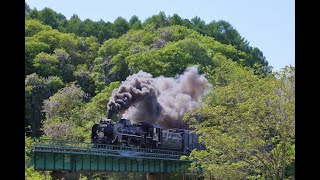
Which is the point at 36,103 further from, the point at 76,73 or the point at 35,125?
the point at 76,73

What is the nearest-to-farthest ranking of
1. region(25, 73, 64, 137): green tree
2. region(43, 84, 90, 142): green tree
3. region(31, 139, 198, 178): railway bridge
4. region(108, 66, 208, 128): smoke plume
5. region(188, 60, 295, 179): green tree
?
region(188, 60, 295, 179): green tree
region(31, 139, 198, 178): railway bridge
region(108, 66, 208, 128): smoke plume
region(43, 84, 90, 142): green tree
region(25, 73, 64, 137): green tree

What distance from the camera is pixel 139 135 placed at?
119ft

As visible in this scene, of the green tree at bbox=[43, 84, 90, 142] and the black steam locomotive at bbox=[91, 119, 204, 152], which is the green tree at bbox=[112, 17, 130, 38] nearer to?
the green tree at bbox=[43, 84, 90, 142]

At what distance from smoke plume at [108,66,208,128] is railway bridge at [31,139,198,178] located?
5.44 m

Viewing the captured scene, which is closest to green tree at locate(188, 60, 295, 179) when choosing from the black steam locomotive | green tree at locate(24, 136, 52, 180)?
the black steam locomotive

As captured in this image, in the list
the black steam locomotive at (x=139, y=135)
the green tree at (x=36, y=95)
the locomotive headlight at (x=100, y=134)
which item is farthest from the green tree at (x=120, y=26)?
the locomotive headlight at (x=100, y=134)

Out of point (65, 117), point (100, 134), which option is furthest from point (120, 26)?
point (100, 134)

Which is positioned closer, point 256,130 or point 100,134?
point 256,130

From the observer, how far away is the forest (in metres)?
25.1

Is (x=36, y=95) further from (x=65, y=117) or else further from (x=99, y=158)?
(x=99, y=158)

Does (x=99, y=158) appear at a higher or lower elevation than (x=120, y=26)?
lower

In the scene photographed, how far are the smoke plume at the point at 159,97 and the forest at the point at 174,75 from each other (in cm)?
242

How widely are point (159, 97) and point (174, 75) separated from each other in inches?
414

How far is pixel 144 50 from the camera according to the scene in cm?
7400
